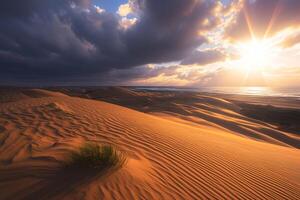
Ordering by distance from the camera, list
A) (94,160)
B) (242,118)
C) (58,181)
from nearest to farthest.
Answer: (58,181) → (94,160) → (242,118)

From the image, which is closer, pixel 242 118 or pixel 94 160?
pixel 94 160

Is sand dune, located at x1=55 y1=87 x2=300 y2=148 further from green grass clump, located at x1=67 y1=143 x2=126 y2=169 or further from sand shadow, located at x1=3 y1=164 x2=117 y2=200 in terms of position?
sand shadow, located at x1=3 y1=164 x2=117 y2=200

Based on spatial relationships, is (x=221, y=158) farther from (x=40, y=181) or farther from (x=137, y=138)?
(x=40, y=181)

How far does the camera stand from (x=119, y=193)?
2691 mm

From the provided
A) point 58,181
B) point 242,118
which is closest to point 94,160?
point 58,181

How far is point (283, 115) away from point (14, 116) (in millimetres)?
25317

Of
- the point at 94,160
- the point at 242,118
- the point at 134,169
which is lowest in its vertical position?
the point at 242,118

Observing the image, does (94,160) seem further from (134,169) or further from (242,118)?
(242,118)

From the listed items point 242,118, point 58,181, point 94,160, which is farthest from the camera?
point 242,118

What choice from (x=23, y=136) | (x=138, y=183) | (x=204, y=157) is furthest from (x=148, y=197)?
(x=23, y=136)

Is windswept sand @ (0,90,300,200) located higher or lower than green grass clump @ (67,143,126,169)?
lower

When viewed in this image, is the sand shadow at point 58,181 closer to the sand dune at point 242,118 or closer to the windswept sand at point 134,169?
the windswept sand at point 134,169

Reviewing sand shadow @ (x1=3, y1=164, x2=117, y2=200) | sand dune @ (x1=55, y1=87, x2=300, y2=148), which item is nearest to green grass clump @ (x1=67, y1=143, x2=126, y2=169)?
sand shadow @ (x1=3, y1=164, x2=117, y2=200)

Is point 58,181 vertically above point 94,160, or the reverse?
point 94,160
